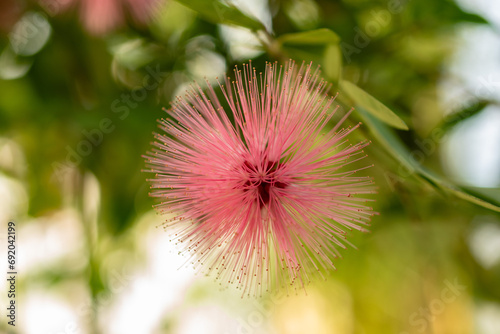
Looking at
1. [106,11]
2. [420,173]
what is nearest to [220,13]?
[420,173]

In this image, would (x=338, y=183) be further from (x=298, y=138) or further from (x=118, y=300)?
(x=118, y=300)

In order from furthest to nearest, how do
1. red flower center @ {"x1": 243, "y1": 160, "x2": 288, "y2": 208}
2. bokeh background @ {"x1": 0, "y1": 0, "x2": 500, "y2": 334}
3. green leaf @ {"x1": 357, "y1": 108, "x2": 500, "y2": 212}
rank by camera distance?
bokeh background @ {"x1": 0, "y1": 0, "x2": 500, "y2": 334} < red flower center @ {"x1": 243, "y1": 160, "x2": 288, "y2": 208} < green leaf @ {"x1": 357, "y1": 108, "x2": 500, "y2": 212}

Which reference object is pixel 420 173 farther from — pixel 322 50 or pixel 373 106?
pixel 322 50

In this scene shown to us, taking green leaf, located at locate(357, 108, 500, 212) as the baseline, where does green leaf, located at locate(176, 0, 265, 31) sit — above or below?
above

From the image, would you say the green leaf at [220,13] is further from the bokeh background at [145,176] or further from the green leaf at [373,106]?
the bokeh background at [145,176]

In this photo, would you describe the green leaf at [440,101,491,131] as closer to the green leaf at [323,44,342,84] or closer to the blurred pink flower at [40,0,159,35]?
the green leaf at [323,44,342,84]

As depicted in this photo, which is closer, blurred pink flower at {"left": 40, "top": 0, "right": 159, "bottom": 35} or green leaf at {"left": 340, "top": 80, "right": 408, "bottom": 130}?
green leaf at {"left": 340, "top": 80, "right": 408, "bottom": 130}

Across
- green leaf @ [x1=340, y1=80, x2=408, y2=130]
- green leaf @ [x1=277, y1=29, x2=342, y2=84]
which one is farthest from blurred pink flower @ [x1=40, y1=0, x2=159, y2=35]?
green leaf @ [x1=340, y1=80, x2=408, y2=130]

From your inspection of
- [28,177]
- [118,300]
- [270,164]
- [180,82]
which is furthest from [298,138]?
[28,177]
